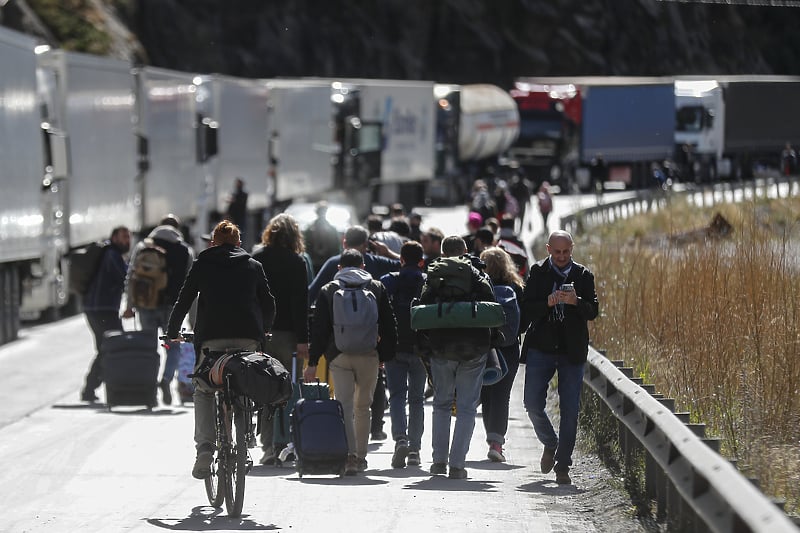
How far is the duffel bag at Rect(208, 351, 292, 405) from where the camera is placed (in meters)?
9.47

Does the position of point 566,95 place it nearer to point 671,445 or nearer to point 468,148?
point 468,148

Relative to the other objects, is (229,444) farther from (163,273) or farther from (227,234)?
(163,273)

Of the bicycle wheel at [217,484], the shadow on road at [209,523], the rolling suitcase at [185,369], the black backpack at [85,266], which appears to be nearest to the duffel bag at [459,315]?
the bicycle wheel at [217,484]

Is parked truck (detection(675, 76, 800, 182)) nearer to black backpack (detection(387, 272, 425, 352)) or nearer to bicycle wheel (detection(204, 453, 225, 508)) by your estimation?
black backpack (detection(387, 272, 425, 352))

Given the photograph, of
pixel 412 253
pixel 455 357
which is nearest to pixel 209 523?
pixel 455 357

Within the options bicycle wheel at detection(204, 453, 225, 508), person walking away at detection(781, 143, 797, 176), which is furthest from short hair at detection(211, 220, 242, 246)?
person walking away at detection(781, 143, 797, 176)

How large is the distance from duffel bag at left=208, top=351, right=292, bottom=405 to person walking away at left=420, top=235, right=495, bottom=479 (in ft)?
6.10

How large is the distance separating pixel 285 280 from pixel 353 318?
79 centimetres

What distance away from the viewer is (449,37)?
87562mm

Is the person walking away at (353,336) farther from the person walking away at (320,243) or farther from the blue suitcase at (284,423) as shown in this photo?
the person walking away at (320,243)

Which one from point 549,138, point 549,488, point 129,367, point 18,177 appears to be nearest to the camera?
point 549,488

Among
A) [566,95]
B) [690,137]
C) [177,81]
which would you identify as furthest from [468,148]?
[177,81]

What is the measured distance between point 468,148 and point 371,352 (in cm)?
5310

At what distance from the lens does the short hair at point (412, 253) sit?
1230 centimetres
